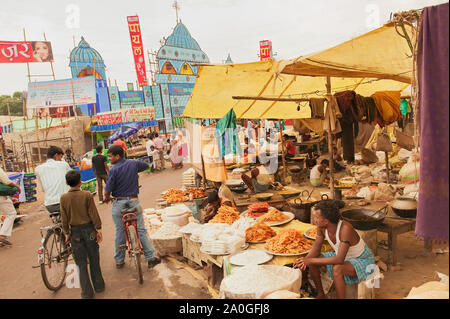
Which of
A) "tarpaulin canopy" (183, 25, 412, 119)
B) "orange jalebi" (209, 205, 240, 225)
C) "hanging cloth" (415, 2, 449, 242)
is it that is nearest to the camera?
"hanging cloth" (415, 2, 449, 242)

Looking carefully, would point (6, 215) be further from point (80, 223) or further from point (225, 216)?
point (225, 216)

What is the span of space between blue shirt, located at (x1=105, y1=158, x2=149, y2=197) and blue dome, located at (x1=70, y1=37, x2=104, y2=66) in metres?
28.6

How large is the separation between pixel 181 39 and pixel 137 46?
592 centimetres

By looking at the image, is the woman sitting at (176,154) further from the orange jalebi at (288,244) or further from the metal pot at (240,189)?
the orange jalebi at (288,244)

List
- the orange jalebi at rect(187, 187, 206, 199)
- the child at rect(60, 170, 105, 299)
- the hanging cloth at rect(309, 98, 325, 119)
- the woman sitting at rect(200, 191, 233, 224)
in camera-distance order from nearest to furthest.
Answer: the child at rect(60, 170, 105, 299) < the woman sitting at rect(200, 191, 233, 224) < the hanging cloth at rect(309, 98, 325, 119) < the orange jalebi at rect(187, 187, 206, 199)

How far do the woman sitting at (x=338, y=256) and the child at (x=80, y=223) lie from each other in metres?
3.00

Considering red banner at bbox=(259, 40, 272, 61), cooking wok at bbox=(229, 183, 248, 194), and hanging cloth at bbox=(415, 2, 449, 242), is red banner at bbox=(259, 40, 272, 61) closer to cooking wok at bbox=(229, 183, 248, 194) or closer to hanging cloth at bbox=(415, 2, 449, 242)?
cooking wok at bbox=(229, 183, 248, 194)

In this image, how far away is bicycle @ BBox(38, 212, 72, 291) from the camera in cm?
518

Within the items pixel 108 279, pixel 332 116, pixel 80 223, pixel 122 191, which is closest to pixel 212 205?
pixel 122 191

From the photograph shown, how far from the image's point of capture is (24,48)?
19.9 metres

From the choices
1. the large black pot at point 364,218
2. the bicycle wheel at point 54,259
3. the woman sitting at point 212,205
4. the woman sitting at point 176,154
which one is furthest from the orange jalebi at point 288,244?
the woman sitting at point 176,154

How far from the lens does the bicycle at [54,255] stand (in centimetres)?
518

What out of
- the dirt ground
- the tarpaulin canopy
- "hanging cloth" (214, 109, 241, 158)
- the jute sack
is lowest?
the dirt ground

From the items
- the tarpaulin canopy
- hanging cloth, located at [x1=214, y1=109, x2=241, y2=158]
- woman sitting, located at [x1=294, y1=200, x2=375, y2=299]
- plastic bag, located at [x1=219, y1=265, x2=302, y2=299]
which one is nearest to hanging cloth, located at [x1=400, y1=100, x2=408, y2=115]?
the tarpaulin canopy
